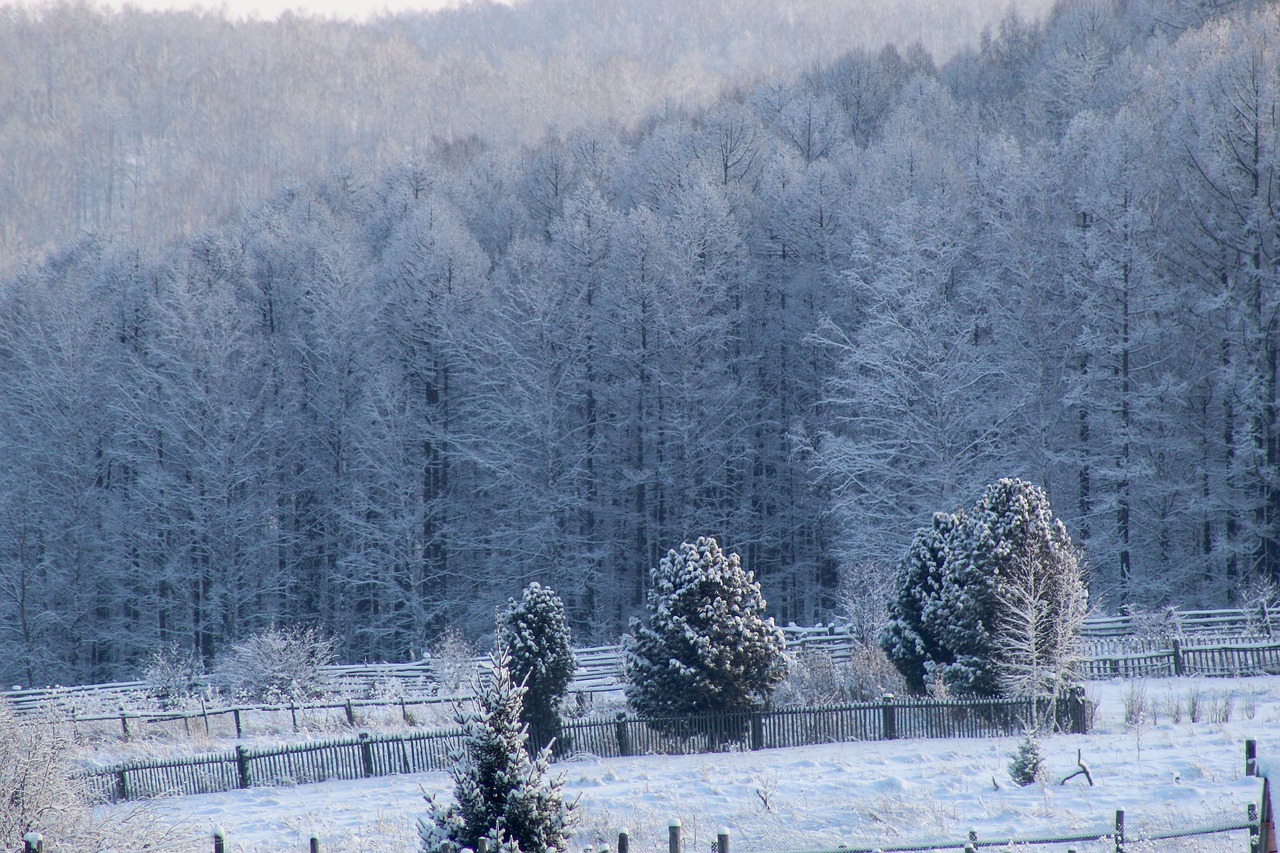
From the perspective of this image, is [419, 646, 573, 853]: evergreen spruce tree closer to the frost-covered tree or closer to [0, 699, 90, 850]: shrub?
[0, 699, 90, 850]: shrub

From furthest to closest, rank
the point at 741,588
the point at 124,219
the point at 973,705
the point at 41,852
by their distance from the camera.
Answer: the point at 124,219 < the point at 741,588 < the point at 973,705 < the point at 41,852

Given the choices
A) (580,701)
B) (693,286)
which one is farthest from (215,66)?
(580,701)

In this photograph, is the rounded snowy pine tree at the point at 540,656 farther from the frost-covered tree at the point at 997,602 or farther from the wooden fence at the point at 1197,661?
the wooden fence at the point at 1197,661

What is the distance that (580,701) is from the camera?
2366 centimetres

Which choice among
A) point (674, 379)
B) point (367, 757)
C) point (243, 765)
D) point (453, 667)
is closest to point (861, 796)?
point (367, 757)

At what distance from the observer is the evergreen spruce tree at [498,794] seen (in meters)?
10.6

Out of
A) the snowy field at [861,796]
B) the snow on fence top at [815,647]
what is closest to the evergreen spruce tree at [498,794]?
the snowy field at [861,796]

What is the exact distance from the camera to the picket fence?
63.2 feet

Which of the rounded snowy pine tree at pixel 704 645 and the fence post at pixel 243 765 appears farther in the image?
the rounded snowy pine tree at pixel 704 645

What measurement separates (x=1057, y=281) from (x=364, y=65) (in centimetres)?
8612

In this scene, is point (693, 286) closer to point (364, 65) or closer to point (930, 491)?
point (930, 491)

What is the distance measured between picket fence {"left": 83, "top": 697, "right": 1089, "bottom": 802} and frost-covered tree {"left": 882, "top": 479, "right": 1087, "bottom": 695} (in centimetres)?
201

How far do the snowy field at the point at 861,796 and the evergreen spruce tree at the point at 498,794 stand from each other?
6.44ft

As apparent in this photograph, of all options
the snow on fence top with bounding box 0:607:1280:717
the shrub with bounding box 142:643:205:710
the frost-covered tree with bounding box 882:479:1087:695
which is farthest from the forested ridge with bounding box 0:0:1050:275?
the frost-covered tree with bounding box 882:479:1087:695
